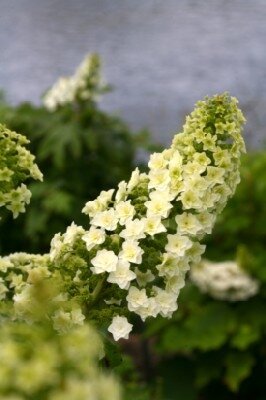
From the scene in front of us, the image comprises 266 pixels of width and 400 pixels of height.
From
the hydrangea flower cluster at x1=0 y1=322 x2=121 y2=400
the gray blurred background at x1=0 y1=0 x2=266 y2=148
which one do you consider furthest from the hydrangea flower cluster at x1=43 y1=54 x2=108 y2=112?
the hydrangea flower cluster at x1=0 y1=322 x2=121 y2=400

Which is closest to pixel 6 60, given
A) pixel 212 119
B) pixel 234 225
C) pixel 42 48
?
pixel 42 48

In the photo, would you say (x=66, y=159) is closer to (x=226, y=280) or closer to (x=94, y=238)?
(x=226, y=280)

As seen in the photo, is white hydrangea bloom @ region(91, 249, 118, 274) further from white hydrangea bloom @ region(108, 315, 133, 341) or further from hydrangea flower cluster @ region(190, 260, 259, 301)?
hydrangea flower cluster @ region(190, 260, 259, 301)

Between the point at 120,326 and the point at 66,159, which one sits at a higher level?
the point at 66,159

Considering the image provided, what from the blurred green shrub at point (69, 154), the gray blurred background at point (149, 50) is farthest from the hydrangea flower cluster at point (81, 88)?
the gray blurred background at point (149, 50)

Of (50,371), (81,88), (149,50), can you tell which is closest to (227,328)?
(81,88)

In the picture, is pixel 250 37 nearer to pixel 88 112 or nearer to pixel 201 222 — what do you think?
pixel 88 112
